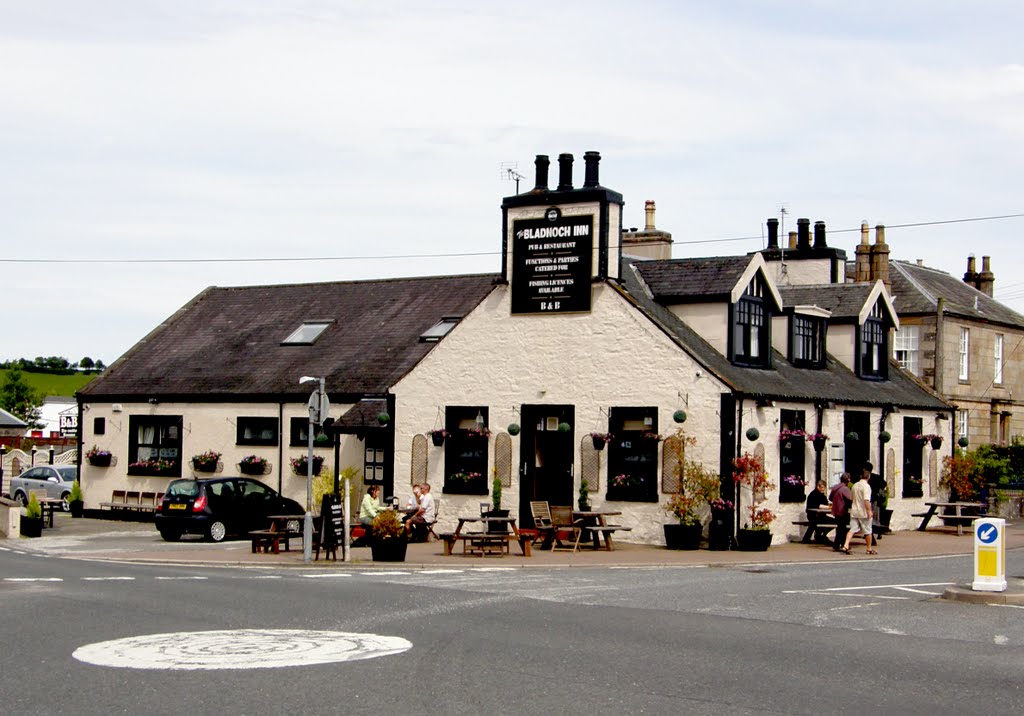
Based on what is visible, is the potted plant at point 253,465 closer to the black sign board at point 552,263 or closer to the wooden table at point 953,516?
the black sign board at point 552,263

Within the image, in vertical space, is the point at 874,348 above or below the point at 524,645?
above

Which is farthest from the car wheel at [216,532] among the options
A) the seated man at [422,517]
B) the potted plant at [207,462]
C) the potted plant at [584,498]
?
the potted plant at [584,498]

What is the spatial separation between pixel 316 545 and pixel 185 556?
264 cm

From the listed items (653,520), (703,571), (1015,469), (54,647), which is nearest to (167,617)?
(54,647)

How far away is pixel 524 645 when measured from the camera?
1239 centimetres

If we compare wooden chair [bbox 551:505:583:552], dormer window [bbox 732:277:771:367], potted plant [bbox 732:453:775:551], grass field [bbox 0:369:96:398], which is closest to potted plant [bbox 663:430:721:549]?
potted plant [bbox 732:453:775:551]

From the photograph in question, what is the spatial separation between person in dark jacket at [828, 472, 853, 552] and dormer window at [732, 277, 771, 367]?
→ 3727 millimetres

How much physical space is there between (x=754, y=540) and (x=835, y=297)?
34.8 ft

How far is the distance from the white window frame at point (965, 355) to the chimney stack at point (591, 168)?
19039mm

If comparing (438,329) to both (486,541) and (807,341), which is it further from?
(486,541)

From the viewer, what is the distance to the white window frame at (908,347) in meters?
42.4

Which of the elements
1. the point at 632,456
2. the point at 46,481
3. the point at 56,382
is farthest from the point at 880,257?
the point at 56,382

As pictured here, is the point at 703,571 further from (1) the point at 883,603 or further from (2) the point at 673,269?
(2) the point at 673,269

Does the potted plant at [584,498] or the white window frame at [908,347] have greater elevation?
the white window frame at [908,347]
